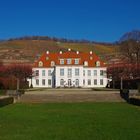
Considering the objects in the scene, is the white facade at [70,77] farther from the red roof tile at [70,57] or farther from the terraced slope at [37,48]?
the terraced slope at [37,48]

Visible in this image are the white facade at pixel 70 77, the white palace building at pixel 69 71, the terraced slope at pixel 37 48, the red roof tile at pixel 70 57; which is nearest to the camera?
the white facade at pixel 70 77

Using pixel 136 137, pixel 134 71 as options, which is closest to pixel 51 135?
pixel 136 137

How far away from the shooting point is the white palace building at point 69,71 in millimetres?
96375

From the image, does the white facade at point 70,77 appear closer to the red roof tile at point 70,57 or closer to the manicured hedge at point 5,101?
the red roof tile at point 70,57

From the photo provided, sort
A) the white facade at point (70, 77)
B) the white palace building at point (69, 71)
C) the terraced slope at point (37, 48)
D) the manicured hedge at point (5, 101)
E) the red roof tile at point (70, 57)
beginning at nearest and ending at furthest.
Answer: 1. the manicured hedge at point (5, 101)
2. the white facade at point (70, 77)
3. the white palace building at point (69, 71)
4. the red roof tile at point (70, 57)
5. the terraced slope at point (37, 48)

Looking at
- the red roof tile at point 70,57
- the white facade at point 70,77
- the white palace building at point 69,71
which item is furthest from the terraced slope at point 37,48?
the white facade at point 70,77

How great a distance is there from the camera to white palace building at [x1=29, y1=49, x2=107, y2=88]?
96.4 meters

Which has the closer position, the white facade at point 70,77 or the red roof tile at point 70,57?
the white facade at point 70,77

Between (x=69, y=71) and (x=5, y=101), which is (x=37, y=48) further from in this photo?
(x=5, y=101)

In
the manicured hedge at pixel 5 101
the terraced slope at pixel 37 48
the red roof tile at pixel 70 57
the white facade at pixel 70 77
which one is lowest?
the manicured hedge at pixel 5 101

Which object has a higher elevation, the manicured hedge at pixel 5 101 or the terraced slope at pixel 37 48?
the terraced slope at pixel 37 48

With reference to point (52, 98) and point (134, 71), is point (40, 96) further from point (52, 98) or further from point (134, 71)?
point (134, 71)

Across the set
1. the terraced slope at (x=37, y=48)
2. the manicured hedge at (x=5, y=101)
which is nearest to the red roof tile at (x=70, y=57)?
the manicured hedge at (x=5, y=101)

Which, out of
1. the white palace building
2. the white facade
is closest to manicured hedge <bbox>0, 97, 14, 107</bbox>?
the white palace building
